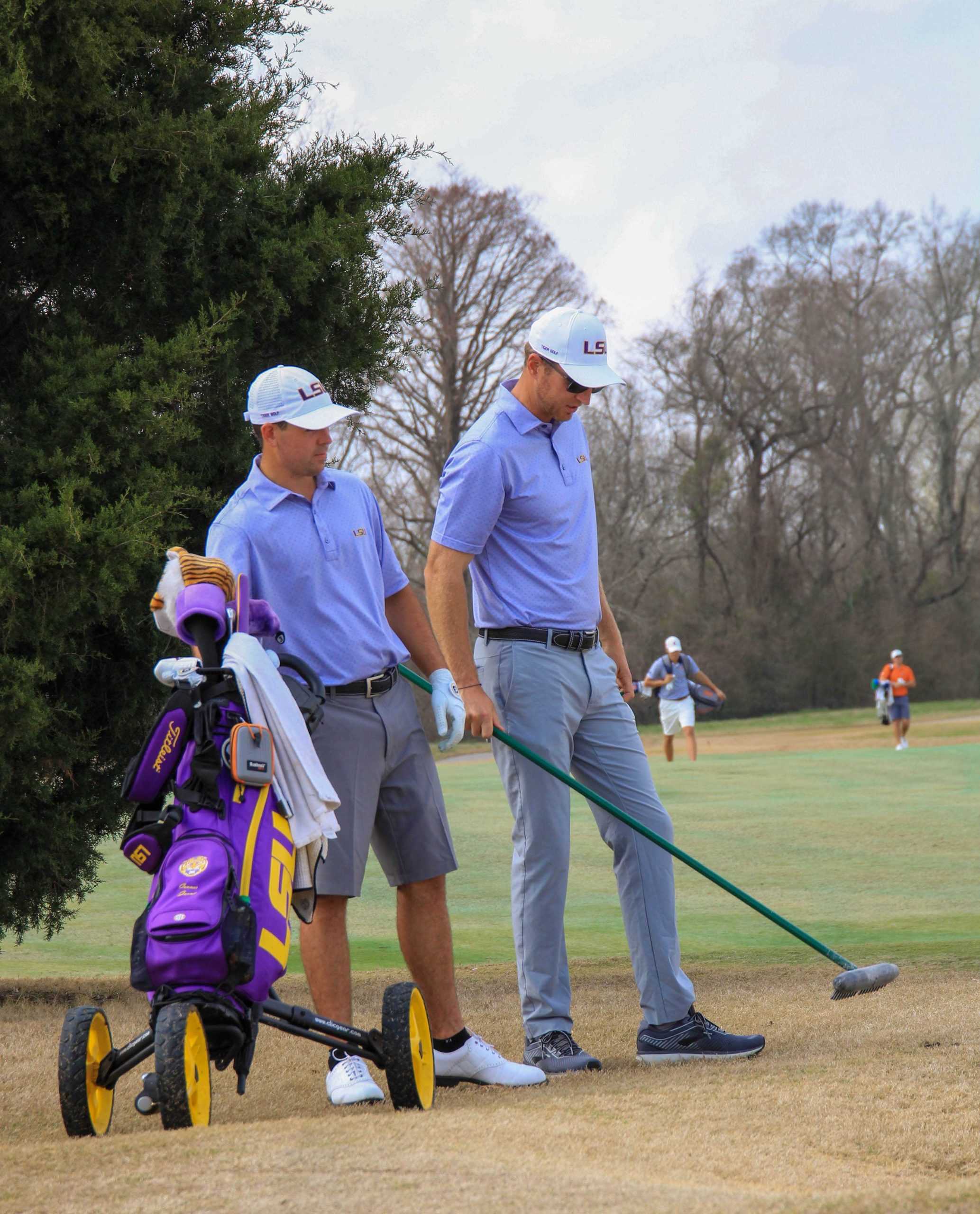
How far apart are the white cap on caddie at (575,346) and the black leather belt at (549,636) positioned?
2.65 ft

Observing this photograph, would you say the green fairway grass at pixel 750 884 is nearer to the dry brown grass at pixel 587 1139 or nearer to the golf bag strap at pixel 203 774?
the dry brown grass at pixel 587 1139

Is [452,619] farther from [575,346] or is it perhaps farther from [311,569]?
[575,346]

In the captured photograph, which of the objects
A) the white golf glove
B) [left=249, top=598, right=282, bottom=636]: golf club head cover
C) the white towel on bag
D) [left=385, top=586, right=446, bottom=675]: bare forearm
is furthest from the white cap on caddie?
the white towel on bag

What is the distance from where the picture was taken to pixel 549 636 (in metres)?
4.76

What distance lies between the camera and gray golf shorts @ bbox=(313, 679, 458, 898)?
164 inches

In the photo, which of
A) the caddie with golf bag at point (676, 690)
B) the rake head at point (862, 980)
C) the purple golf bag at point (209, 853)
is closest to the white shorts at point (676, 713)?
the caddie with golf bag at point (676, 690)

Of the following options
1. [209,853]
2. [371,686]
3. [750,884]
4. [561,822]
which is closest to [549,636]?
[561,822]

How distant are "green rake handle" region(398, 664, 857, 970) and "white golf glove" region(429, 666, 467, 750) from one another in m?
0.03

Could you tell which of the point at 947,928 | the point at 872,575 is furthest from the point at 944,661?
the point at 947,928

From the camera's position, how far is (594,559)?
496 centimetres

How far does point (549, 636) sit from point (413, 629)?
450 millimetres

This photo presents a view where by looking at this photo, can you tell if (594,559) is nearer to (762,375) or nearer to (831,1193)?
(831,1193)

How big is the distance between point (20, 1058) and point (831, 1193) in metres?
3.04

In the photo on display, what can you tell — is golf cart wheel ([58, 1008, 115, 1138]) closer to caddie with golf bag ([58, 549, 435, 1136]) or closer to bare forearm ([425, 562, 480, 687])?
caddie with golf bag ([58, 549, 435, 1136])
